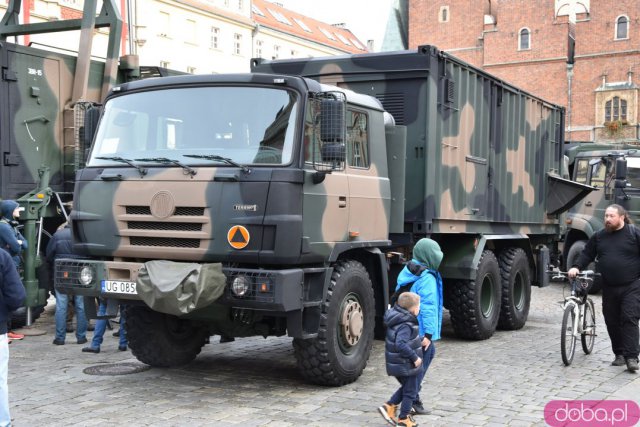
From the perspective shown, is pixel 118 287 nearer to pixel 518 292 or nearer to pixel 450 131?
pixel 450 131

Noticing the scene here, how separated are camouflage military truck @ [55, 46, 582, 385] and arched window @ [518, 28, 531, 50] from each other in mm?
56925

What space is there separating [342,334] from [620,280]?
10.4ft

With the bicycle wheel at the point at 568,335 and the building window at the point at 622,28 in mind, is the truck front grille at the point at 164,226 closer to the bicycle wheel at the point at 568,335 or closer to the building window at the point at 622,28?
the bicycle wheel at the point at 568,335

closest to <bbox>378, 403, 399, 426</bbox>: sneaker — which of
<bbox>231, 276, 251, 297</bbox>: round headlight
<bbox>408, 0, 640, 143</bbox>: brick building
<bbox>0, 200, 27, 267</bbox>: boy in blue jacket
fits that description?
<bbox>231, 276, 251, 297</bbox>: round headlight

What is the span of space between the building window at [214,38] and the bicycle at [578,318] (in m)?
43.6

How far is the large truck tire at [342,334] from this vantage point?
6.98 meters

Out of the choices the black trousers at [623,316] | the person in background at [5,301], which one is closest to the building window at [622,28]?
the black trousers at [623,316]

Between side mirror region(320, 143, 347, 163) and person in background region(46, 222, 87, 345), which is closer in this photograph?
side mirror region(320, 143, 347, 163)

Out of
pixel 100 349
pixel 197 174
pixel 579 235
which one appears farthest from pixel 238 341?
pixel 579 235

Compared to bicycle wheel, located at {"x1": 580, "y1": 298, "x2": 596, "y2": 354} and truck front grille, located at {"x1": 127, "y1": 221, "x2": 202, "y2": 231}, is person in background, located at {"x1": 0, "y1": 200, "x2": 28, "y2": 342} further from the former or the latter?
bicycle wheel, located at {"x1": 580, "y1": 298, "x2": 596, "y2": 354}

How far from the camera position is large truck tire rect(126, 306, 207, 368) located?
799cm

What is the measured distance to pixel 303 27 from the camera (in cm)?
6519

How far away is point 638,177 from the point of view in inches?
659

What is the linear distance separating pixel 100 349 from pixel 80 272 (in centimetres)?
252
